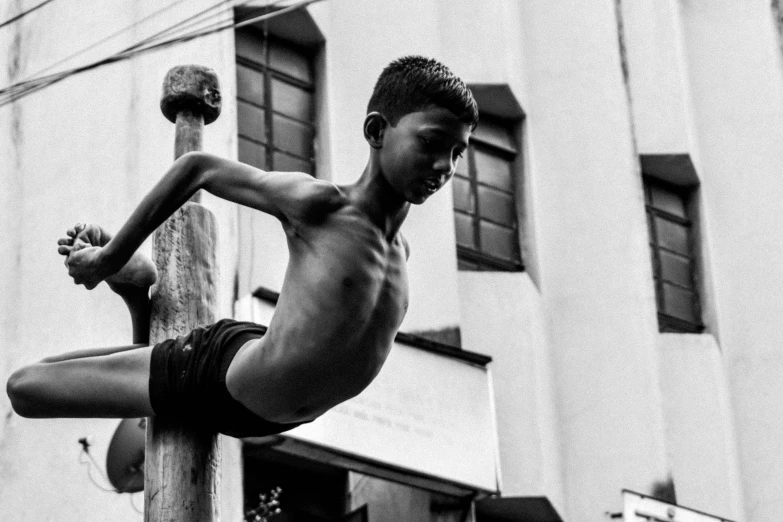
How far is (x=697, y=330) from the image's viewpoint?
19031mm

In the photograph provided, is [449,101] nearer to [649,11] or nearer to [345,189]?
[345,189]

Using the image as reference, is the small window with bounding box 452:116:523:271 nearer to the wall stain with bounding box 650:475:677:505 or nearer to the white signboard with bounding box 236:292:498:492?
the white signboard with bounding box 236:292:498:492

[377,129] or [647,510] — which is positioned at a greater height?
[647,510]

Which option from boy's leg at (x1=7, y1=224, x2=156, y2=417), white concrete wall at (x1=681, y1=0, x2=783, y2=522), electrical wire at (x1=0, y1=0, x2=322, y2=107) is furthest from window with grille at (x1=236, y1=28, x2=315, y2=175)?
boy's leg at (x1=7, y1=224, x2=156, y2=417)

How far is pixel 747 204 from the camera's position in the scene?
19.3 meters

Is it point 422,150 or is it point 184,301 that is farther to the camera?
point 184,301

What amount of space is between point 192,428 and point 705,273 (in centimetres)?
1421

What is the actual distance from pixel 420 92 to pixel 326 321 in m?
0.74

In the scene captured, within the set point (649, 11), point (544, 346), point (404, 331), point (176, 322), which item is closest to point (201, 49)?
point (404, 331)

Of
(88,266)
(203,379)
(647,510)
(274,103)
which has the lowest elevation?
(203,379)

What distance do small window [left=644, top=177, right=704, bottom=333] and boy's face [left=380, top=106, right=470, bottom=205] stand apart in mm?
13687

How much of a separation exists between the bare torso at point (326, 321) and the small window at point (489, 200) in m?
11.8

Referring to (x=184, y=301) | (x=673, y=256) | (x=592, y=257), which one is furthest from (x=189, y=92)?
(x=673, y=256)

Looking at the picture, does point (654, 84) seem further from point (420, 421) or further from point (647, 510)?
point (420, 421)
